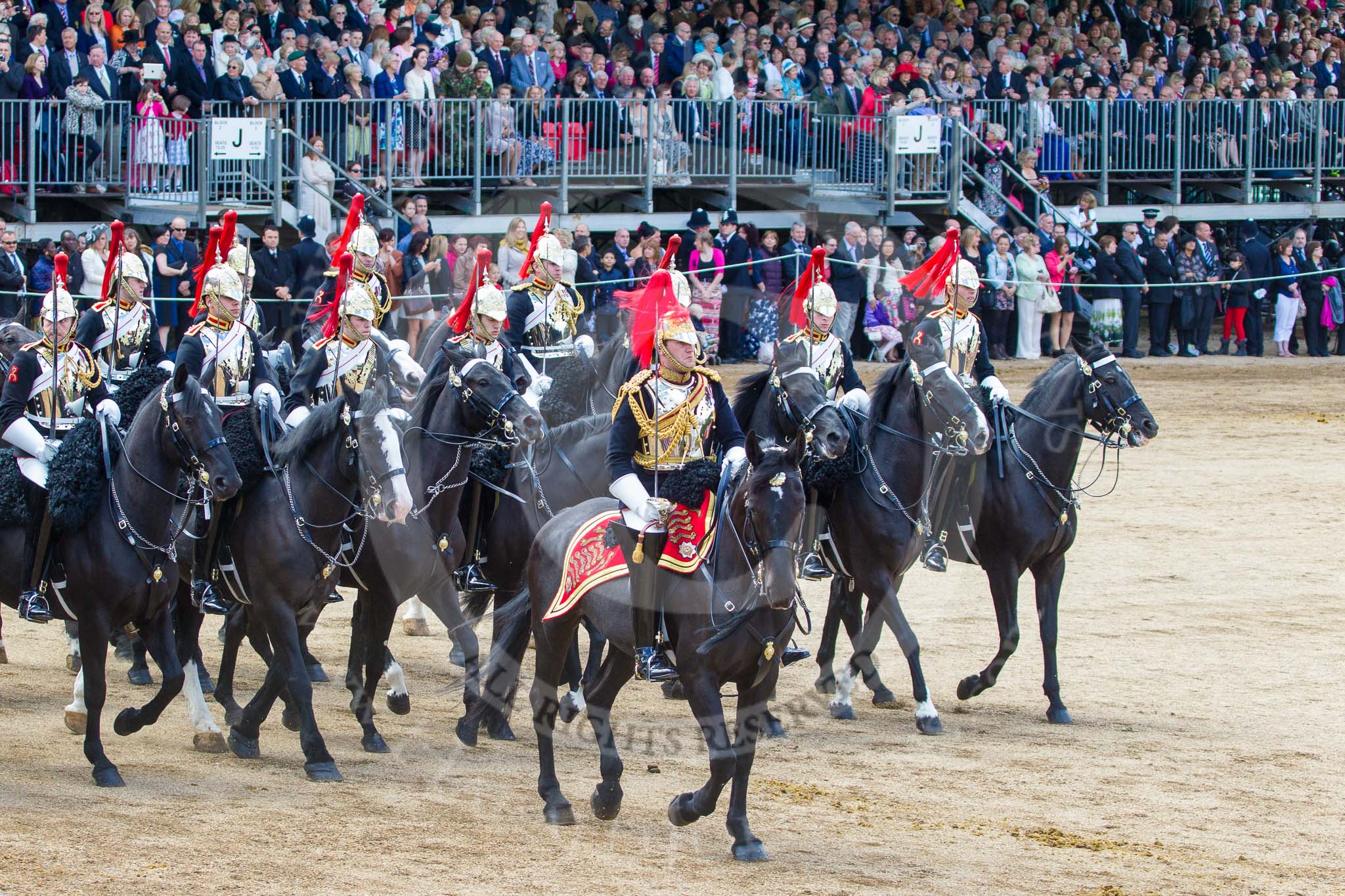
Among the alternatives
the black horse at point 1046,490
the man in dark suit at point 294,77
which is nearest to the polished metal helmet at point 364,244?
the black horse at point 1046,490

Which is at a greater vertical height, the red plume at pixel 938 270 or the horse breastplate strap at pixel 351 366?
the red plume at pixel 938 270

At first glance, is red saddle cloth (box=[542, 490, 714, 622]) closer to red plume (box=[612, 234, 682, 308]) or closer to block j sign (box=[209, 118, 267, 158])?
red plume (box=[612, 234, 682, 308])

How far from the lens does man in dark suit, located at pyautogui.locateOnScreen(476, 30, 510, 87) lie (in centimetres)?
2125

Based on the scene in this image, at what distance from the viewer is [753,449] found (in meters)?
7.47

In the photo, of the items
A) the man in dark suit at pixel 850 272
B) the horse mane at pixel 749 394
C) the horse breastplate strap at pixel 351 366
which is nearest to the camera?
the horse mane at pixel 749 394

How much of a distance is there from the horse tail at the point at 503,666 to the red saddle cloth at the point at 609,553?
1.25ft

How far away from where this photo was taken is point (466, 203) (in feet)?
70.0

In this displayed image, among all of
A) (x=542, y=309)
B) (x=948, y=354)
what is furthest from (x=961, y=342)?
(x=542, y=309)

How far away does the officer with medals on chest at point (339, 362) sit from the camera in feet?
34.3

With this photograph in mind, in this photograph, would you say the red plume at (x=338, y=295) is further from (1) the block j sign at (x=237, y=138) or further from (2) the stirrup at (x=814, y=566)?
(1) the block j sign at (x=237, y=138)

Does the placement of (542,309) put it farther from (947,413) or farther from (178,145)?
(178,145)

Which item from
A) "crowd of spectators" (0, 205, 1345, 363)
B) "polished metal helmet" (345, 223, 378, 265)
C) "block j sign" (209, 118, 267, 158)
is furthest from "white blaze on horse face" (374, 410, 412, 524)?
"block j sign" (209, 118, 267, 158)

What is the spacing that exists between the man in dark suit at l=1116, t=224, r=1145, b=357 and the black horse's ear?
17905 mm

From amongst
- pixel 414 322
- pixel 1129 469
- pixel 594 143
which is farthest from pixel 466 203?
pixel 1129 469
